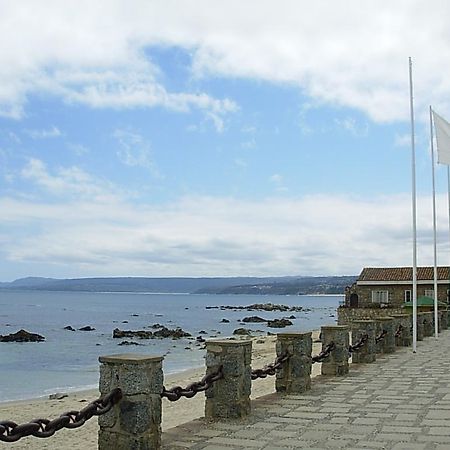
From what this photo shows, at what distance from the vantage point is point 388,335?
57.3ft

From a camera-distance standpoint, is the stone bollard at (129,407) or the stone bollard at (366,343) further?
the stone bollard at (366,343)

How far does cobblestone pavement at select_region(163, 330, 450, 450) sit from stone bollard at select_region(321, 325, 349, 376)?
295mm

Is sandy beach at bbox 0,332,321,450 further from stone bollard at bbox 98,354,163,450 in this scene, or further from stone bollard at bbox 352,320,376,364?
stone bollard at bbox 98,354,163,450

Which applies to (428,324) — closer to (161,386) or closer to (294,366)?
(294,366)

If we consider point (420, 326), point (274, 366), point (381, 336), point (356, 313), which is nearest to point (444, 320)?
point (420, 326)

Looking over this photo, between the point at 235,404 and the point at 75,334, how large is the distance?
50209 mm

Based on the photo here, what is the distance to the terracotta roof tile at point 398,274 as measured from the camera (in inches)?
2159

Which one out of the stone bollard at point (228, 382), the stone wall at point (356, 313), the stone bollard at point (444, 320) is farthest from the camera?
the stone wall at point (356, 313)

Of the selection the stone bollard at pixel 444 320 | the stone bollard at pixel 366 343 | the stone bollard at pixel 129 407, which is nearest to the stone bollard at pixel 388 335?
the stone bollard at pixel 366 343

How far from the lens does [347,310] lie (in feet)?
169

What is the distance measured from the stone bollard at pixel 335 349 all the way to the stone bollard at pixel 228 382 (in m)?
4.54

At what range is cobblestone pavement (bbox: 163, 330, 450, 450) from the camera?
689cm

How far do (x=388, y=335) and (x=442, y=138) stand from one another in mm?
6035

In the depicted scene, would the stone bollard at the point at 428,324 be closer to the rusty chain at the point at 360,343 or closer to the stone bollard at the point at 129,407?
the rusty chain at the point at 360,343
